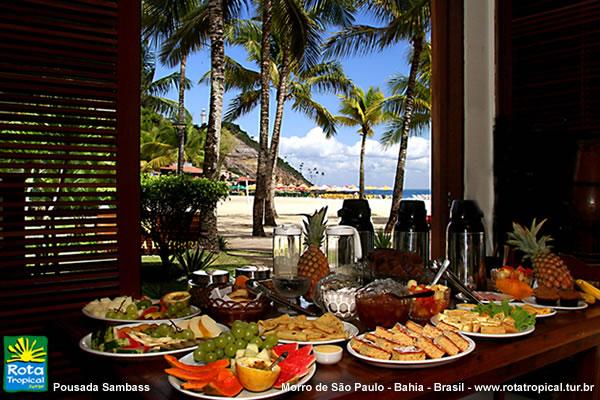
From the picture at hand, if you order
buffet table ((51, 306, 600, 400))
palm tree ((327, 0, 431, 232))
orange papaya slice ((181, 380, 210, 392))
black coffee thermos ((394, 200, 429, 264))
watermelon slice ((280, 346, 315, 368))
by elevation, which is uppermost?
palm tree ((327, 0, 431, 232))

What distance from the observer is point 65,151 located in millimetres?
2596

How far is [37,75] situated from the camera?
2496mm

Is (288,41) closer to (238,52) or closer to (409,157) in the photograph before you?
(238,52)

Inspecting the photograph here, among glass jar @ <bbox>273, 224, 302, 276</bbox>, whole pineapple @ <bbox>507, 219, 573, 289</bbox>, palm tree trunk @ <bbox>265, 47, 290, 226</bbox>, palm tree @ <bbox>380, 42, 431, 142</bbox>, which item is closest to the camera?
whole pineapple @ <bbox>507, 219, 573, 289</bbox>

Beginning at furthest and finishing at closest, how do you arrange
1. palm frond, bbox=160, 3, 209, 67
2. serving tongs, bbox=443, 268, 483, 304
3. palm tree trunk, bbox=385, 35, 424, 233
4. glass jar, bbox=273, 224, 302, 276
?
palm frond, bbox=160, 3, 209, 67 → palm tree trunk, bbox=385, 35, 424, 233 → glass jar, bbox=273, 224, 302, 276 → serving tongs, bbox=443, 268, 483, 304

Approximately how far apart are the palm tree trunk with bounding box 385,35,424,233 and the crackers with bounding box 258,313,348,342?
32.9ft

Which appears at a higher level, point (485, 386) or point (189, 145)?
point (189, 145)

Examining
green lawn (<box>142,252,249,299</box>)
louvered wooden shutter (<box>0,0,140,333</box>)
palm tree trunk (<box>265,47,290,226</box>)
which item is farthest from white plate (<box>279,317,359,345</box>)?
palm tree trunk (<box>265,47,290,226</box>)

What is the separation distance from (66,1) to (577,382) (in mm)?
2692

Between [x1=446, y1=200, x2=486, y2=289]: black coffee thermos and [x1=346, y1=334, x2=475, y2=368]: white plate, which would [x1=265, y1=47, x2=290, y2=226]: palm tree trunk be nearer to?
[x1=446, y1=200, x2=486, y2=289]: black coffee thermos

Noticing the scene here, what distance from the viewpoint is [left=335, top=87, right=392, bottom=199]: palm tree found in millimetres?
14781

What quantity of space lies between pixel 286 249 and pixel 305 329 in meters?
0.70

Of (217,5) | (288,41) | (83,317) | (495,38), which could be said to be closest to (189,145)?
(288,41)

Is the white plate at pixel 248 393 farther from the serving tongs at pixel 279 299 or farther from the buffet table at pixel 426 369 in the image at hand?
the serving tongs at pixel 279 299
